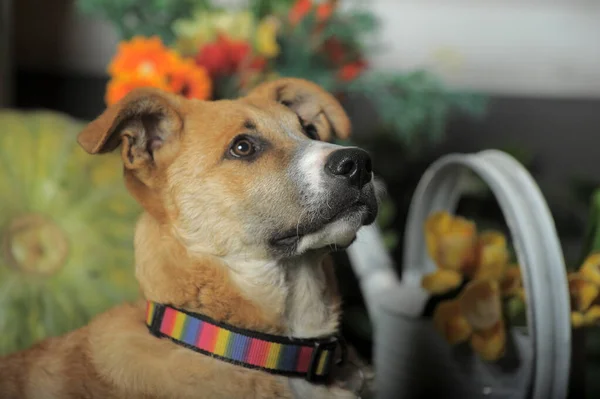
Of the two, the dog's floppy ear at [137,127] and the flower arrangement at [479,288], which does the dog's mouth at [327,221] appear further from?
the flower arrangement at [479,288]

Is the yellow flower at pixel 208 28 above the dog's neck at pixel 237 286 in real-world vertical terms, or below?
above

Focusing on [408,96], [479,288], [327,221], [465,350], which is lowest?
[465,350]

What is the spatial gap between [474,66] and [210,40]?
120 centimetres

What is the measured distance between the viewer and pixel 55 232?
107cm

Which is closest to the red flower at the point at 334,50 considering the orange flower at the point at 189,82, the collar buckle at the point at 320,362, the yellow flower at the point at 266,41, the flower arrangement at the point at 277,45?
the flower arrangement at the point at 277,45

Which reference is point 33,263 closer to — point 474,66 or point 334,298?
point 334,298

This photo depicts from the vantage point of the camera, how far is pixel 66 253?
1044 millimetres

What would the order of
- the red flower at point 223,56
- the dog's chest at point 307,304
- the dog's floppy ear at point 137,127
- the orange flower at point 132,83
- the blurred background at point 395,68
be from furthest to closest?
1. the blurred background at point 395,68
2. the red flower at point 223,56
3. the orange flower at point 132,83
4. the dog's chest at point 307,304
5. the dog's floppy ear at point 137,127

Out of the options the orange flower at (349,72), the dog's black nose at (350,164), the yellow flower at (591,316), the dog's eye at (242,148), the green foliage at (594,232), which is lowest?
the yellow flower at (591,316)

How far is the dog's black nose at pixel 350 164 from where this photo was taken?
2.23 feet

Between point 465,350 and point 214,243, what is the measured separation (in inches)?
20.4

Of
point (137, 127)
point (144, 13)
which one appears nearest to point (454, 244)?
point (137, 127)

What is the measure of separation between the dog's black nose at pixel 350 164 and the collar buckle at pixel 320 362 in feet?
0.56

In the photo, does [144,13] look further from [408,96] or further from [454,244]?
[454,244]
